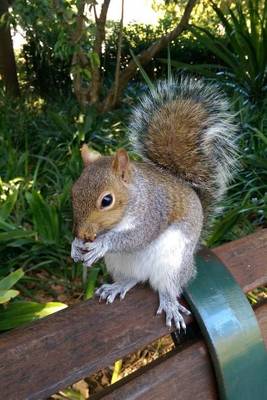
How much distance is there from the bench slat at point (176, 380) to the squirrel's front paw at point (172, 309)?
45 mm

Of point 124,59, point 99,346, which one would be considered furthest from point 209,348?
point 124,59

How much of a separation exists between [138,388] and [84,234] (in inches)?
9.9

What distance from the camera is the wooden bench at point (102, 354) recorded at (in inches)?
27.0

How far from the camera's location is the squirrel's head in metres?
0.84

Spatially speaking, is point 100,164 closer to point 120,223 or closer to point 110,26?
point 120,223

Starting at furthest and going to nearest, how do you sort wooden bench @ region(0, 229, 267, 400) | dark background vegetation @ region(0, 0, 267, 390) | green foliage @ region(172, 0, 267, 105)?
green foliage @ region(172, 0, 267, 105)
dark background vegetation @ region(0, 0, 267, 390)
wooden bench @ region(0, 229, 267, 400)

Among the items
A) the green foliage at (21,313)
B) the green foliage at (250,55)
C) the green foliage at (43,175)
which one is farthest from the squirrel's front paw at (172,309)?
the green foliage at (250,55)

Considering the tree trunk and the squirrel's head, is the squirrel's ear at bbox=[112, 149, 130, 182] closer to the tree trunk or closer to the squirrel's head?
the squirrel's head

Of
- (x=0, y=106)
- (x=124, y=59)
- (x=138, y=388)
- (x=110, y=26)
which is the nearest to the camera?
(x=138, y=388)

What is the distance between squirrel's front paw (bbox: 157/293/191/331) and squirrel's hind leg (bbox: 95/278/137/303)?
0.07m

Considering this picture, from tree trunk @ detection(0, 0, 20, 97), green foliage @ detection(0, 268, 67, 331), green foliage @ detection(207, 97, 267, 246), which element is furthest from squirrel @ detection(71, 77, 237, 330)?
tree trunk @ detection(0, 0, 20, 97)

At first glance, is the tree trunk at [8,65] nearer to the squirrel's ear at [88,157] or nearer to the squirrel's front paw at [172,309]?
the squirrel's ear at [88,157]

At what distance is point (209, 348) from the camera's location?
2.74ft

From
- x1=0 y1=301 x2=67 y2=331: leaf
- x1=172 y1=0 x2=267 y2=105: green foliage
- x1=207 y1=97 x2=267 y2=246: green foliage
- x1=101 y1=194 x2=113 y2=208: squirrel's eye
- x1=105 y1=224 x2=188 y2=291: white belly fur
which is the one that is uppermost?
x1=172 y1=0 x2=267 y2=105: green foliage
